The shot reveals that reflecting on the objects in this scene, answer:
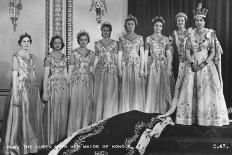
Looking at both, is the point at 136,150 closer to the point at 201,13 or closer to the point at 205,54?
the point at 205,54

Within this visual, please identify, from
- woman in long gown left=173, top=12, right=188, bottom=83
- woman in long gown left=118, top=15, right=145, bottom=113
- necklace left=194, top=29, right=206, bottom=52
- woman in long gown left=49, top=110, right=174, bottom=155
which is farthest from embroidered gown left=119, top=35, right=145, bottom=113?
woman in long gown left=49, top=110, right=174, bottom=155

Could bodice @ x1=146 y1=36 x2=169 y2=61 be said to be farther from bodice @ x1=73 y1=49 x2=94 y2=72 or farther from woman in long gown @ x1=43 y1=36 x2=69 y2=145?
woman in long gown @ x1=43 y1=36 x2=69 y2=145

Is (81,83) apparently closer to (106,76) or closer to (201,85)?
(106,76)

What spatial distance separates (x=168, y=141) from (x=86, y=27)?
9.88 ft

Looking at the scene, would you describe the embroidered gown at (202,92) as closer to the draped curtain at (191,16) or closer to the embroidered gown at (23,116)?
the draped curtain at (191,16)

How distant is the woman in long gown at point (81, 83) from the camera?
19.5 feet

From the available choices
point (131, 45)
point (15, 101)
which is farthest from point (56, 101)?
point (131, 45)

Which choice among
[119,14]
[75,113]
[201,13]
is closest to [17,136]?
[75,113]

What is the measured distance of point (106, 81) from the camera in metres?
6.09

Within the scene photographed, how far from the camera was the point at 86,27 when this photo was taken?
664 centimetres

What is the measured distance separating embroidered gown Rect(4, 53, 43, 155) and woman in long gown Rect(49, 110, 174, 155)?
1486 mm

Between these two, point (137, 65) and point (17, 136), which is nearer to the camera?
point (17, 136)

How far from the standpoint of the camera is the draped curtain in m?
6.40

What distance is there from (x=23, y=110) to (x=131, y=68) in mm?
1902
